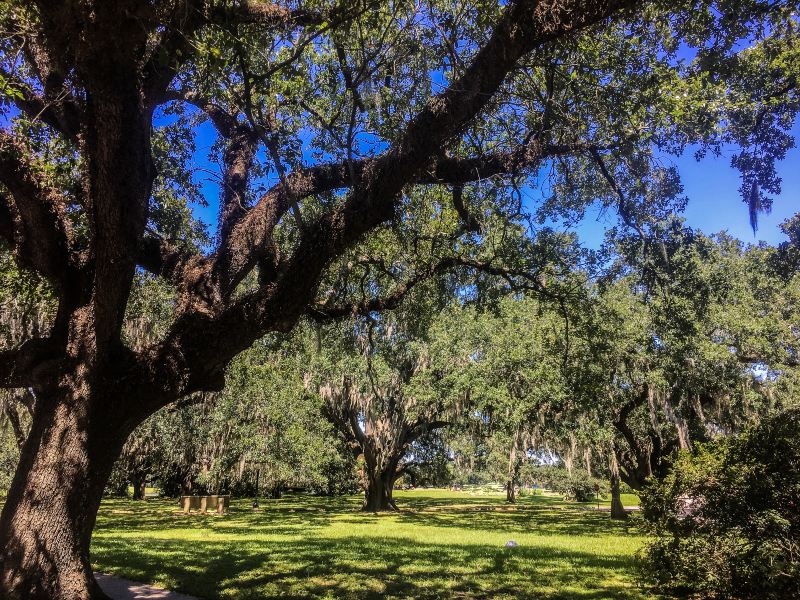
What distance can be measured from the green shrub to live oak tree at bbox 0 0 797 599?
3059 millimetres

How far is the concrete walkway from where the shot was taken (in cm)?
539

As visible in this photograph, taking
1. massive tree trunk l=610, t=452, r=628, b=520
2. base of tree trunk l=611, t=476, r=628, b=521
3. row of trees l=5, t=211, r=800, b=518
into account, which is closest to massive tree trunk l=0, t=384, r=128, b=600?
row of trees l=5, t=211, r=800, b=518

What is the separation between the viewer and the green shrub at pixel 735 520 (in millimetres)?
4863

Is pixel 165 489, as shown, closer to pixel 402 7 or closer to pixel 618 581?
pixel 618 581

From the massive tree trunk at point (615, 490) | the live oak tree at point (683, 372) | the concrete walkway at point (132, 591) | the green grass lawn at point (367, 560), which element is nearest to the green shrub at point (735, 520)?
the green grass lawn at point (367, 560)

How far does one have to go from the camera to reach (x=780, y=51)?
6078 millimetres

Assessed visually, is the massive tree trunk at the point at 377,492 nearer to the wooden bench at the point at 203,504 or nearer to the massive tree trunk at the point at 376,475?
the massive tree trunk at the point at 376,475

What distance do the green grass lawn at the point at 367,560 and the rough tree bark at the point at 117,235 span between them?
2.23m

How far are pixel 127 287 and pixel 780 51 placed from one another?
786 centimetres

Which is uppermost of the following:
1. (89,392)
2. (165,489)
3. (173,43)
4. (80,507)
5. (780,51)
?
(780,51)

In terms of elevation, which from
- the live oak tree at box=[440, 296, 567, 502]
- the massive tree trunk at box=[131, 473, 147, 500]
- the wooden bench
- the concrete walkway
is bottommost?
the massive tree trunk at box=[131, 473, 147, 500]

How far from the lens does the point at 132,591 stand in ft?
18.5

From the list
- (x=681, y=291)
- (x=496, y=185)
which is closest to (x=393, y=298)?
(x=496, y=185)

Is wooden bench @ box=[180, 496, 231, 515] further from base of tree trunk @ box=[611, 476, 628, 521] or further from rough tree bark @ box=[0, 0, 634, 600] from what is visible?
rough tree bark @ box=[0, 0, 634, 600]
